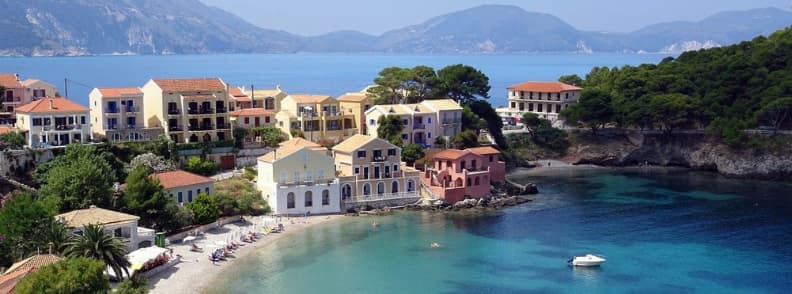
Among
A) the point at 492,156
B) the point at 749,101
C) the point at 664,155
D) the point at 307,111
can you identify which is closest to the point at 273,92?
the point at 307,111

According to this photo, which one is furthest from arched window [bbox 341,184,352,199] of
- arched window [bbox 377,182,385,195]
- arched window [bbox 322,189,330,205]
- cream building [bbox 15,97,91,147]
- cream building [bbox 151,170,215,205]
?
cream building [bbox 15,97,91,147]

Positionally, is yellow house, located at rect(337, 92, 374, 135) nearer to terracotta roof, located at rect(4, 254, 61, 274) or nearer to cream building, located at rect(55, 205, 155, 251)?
cream building, located at rect(55, 205, 155, 251)

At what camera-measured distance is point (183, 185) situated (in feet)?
158

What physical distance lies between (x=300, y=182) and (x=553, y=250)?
15892 millimetres

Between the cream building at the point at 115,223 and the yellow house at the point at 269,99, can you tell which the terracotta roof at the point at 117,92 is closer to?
the yellow house at the point at 269,99

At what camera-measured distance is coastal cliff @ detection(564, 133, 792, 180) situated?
69.6 metres

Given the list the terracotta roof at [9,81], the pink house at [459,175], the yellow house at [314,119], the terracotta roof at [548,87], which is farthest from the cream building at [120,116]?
the terracotta roof at [548,87]

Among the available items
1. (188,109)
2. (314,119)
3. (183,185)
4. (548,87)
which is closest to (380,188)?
(314,119)

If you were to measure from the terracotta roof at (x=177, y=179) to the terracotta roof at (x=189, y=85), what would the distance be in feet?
35.5

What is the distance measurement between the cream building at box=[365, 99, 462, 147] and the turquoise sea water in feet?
38.2

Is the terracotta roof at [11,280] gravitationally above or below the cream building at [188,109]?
below

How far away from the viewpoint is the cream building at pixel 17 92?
205ft

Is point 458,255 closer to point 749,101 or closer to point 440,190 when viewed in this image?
point 440,190

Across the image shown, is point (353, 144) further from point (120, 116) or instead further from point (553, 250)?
point (553, 250)
